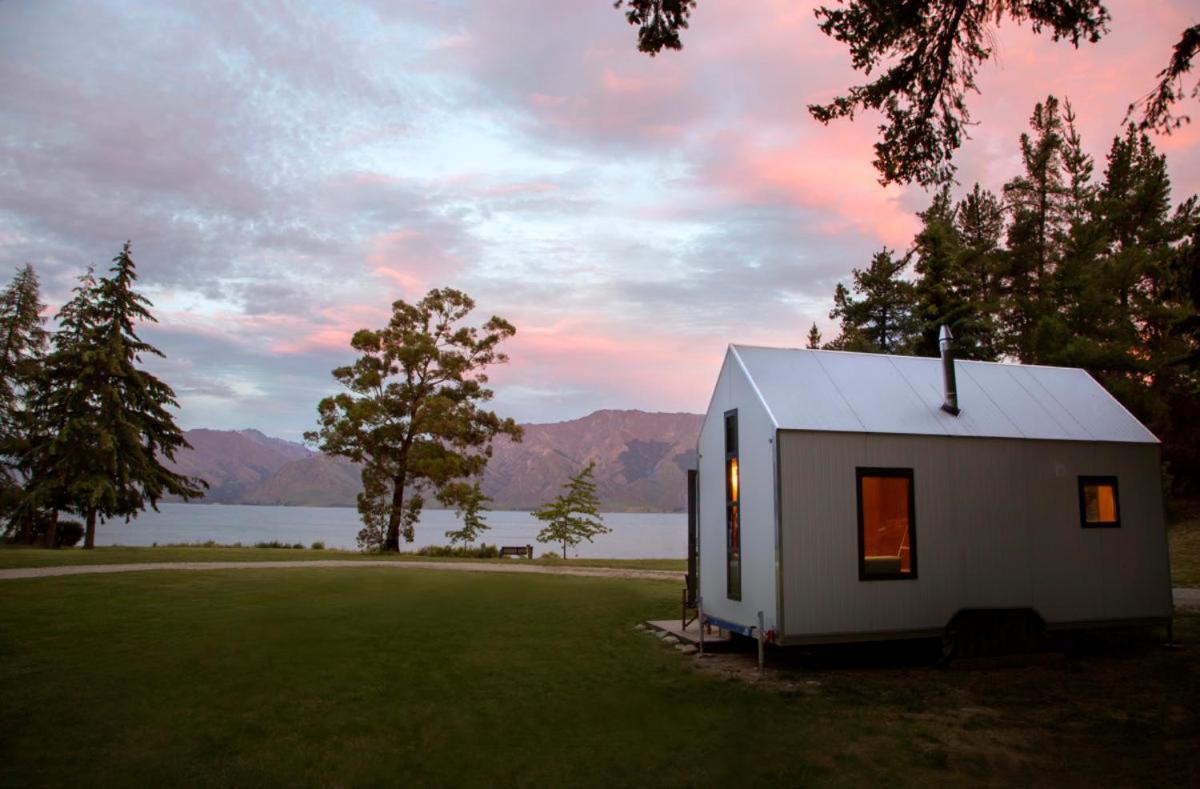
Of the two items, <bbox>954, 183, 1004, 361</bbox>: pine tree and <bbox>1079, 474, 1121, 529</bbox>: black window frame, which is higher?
<bbox>954, 183, 1004, 361</bbox>: pine tree

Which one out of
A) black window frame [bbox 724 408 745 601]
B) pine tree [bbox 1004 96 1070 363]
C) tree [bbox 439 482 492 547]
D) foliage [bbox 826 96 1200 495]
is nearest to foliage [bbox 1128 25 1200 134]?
black window frame [bbox 724 408 745 601]

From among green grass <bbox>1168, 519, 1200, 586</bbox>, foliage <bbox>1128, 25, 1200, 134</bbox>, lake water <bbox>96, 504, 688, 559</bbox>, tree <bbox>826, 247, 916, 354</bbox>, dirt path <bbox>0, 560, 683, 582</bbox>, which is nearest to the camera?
foliage <bbox>1128, 25, 1200, 134</bbox>

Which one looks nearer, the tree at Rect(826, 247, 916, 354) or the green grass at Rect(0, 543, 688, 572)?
the green grass at Rect(0, 543, 688, 572)

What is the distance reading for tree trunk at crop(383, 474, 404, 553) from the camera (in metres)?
28.5

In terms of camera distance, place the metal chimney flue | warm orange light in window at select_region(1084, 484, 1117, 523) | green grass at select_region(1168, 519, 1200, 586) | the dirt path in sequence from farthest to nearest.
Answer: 1. green grass at select_region(1168, 519, 1200, 586)
2. the dirt path
3. warm orange light in window at select_region(1084, 484, 1117, 523)
4. the metal chimney flue

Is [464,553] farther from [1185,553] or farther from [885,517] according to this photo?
[1185,553]

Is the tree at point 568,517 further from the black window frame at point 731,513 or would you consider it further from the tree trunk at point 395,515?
the black window frame at point 731,513

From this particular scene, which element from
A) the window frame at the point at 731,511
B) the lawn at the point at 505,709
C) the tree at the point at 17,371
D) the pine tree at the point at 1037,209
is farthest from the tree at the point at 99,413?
the pine tree at the point at 1037,209

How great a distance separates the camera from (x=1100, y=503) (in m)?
Result: 11.6

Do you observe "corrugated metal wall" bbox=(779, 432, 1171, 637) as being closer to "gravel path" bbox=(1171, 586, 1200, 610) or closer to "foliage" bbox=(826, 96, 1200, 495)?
"gravel path" bbox=(1171, 586, 1200, 610)

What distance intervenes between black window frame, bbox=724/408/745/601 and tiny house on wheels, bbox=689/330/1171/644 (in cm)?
3

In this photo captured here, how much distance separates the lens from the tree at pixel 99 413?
87.6 feet

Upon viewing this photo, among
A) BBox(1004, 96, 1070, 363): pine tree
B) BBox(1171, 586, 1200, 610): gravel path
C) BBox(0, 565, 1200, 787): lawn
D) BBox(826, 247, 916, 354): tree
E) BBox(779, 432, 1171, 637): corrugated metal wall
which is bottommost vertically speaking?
BBox(1171, 586, 1200, 610): gravel path

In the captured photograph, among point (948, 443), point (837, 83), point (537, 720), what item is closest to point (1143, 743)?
point (948, 443)
